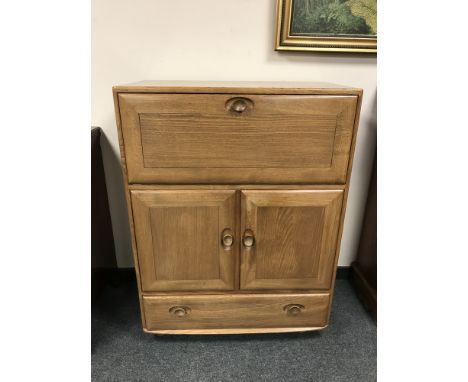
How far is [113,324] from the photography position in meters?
1.09

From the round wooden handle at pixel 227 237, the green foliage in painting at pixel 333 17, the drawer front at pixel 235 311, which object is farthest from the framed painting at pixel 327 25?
the drawer front at pixel 235 311

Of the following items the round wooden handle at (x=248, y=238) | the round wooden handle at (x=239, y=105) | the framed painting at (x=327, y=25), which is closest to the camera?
the round wooden handle at (x=239, y=105)

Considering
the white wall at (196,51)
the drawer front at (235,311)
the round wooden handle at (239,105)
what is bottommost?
the drawer front at (235,311)

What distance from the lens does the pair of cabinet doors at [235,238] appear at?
2.68 ft

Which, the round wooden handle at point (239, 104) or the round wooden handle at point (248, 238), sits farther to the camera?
the round wooden handle at point (248, 238)

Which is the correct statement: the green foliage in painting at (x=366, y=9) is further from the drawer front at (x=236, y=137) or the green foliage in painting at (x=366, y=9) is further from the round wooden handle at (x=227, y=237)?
the round wooden handle at (x=227, y=237)

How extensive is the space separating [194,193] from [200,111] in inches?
8.1

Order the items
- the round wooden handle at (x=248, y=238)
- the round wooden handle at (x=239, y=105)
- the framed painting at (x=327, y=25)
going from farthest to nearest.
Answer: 1. the framed painting at (x=327, y=25)
2. the round wooden handle at (x=248, y=238)
3. the round wooden handle at (x=239, y=105)

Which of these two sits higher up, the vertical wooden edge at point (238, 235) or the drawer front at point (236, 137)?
the drawer front at point (236, 137)

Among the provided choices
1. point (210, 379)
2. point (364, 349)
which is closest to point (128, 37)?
point (210, 379)

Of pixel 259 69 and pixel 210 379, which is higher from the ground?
pixel 259 69

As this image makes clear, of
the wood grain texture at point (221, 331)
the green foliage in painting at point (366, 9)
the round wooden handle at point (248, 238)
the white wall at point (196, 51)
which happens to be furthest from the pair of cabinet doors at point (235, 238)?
the green foliage in painting at point (366, 9)

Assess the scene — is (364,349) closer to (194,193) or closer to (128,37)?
A: (194,193)

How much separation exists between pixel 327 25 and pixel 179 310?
0.97m
